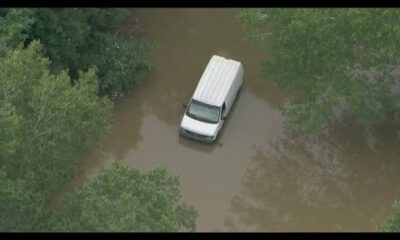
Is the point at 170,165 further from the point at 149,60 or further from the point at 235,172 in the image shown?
the point at 149,60

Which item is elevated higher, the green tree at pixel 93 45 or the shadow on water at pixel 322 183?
the green tree at pixel 93 45

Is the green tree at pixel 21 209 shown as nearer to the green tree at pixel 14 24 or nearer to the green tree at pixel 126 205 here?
the green tree at pixel 126 205

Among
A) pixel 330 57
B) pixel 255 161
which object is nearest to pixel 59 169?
pixel 330 57

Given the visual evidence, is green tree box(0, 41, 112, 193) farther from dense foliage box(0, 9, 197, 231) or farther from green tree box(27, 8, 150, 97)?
green tree box(27, 8, 150, 97)

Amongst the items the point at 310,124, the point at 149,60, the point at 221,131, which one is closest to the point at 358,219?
the point at 310,124

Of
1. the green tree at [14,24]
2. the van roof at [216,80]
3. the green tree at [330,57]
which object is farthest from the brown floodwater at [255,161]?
the green tree at [14,24]

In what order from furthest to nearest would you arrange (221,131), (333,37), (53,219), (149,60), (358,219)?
(149,60)
(221,131)
(358,219)
(333,37)
(53,219)
